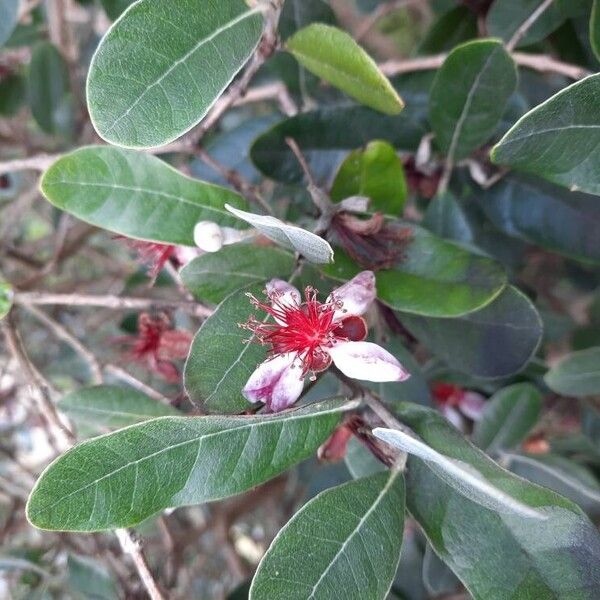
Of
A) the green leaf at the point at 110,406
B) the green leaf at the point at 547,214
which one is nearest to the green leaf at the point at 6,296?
the green leaf at the point at 110,406

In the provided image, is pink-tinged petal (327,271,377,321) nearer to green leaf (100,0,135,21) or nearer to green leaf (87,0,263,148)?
green leaf (87,0,263,148)

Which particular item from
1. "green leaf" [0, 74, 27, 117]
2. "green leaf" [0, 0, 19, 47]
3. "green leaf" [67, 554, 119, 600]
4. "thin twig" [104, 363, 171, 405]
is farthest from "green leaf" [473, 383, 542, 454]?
"green leaf" [0, 74, 27, 117]

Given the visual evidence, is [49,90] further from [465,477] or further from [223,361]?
[465,477]

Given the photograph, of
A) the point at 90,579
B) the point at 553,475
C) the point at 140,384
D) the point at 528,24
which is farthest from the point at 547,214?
the point at 90,579

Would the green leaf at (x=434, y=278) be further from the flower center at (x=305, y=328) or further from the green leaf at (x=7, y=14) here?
the green leaf at (x=7, y=14)

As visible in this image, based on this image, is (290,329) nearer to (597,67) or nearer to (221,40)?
(221,40)
